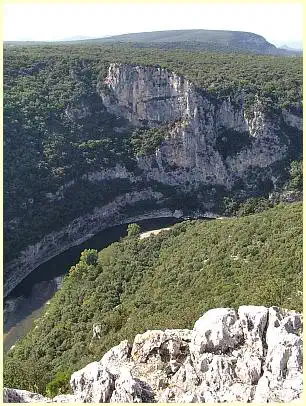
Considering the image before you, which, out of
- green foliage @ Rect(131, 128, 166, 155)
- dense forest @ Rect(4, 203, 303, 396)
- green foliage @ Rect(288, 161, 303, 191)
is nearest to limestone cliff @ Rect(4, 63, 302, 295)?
green foliage @ Rect(131, 128, 166, 155)

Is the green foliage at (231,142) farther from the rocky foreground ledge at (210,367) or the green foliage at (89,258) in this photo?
the rocky foreground ledge at (210,367)

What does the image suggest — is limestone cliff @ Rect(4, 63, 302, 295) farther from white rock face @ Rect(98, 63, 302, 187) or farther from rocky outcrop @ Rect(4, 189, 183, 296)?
rocky outcrop @ Rect(4, 189, 183, 296)

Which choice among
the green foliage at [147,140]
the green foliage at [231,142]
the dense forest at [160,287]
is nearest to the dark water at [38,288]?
the dense forest at [160,287]

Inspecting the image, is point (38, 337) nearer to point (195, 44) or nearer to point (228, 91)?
point (228, 91)

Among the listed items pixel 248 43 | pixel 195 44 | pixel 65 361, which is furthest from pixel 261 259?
pixel 248 43

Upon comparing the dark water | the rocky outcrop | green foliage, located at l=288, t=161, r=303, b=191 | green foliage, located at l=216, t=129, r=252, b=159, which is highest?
green foliage, located at l=216, t=129, r=252, b=159

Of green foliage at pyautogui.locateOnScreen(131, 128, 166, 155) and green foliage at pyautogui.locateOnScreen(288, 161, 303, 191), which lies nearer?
green foliage at pyautogui.locateOnScreen(288, 161, 303, 191)

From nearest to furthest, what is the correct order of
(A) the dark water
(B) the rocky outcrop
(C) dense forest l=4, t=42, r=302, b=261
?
(A) the dark water, (B) the rocky outcrop, (C) dense forest l=4, t=42, r=302, b=261
